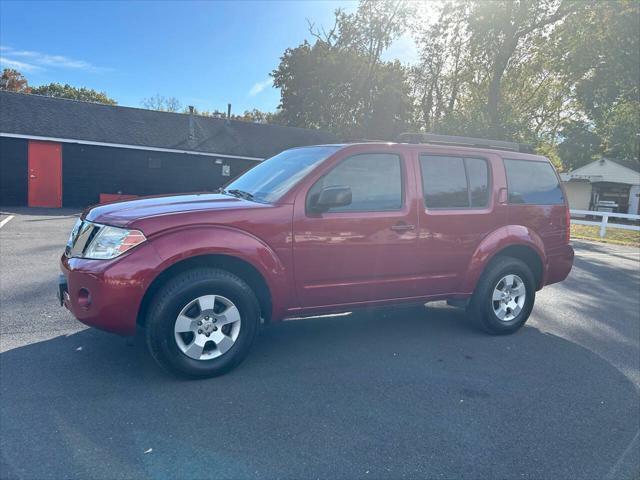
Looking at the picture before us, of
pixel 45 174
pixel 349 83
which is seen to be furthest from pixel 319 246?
pixel 349 83

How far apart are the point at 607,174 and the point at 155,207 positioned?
3845cm

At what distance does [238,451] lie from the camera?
2818 mm

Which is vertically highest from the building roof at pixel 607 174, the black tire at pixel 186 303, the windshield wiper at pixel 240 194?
the building roof at pixel 607 174

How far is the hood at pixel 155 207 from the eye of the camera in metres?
3.65

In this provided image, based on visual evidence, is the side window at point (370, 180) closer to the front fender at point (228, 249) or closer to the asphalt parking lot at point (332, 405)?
the front fender at point (228, 249)

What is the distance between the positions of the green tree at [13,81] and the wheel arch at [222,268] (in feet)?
182

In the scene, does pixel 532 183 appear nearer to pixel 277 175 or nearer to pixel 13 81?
pixel 277 175

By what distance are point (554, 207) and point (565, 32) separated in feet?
55.7

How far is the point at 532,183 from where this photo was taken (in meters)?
5.39

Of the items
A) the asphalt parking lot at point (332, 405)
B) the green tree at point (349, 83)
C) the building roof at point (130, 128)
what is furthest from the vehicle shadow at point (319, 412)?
the green tree at point (349, 83)

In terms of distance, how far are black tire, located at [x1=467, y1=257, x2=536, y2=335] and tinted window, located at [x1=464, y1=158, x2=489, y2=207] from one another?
68 centimetres

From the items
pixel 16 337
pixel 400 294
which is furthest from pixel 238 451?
pixel 16 337

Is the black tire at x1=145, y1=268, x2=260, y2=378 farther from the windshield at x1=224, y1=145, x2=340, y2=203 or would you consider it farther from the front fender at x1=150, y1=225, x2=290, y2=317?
the windshield at x1=224, y1=145, x2=340, y2=203

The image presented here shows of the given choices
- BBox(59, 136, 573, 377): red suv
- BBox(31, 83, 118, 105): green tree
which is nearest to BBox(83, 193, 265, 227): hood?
BBox(59, 136, 573, 377): red suv
